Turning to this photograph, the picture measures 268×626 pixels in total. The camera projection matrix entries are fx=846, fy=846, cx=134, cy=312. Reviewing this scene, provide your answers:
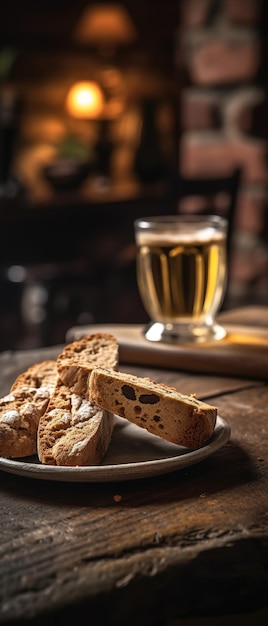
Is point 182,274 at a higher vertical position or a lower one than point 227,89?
lower

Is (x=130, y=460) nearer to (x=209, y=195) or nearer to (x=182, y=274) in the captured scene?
(x=182, y=274)

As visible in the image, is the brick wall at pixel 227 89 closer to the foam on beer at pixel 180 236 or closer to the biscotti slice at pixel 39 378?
the foam on beer at pixel 180 236

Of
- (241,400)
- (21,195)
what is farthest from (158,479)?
(21,195)

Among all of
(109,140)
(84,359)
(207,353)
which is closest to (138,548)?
(84,359)

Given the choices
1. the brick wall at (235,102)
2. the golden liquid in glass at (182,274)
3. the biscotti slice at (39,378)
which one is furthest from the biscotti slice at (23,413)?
the brick wall at (235,102)

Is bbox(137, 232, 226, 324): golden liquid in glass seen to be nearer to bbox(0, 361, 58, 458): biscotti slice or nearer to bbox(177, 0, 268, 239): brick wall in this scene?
bbox(0, 361, 58, 458): biscotti slice

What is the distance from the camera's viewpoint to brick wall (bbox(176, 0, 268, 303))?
1.88 m

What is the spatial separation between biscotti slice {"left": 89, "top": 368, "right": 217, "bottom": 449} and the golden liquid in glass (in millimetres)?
499

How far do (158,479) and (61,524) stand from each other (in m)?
0.12

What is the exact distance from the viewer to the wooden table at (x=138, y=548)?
0.59m

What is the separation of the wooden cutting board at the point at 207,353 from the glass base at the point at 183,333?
2 cm

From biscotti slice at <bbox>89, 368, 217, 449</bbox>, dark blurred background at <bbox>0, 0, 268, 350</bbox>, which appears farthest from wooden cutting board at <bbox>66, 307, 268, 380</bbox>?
dark blurred background at <bbox>0, 0, 268, 350</bbox>

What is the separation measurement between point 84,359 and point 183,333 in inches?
14.6

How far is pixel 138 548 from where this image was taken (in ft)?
2.10
